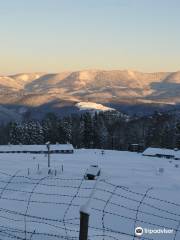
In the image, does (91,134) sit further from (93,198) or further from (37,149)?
(93,198)

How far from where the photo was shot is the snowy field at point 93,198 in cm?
1293

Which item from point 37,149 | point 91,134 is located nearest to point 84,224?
point 37,149

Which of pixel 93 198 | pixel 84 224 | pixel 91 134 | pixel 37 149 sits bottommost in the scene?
pixel 91 134

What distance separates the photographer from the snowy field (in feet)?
42.4

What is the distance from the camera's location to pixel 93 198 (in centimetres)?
864

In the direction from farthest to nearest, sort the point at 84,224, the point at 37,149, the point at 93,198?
the point at 37,149
the point at 93,198
the point at 84,224

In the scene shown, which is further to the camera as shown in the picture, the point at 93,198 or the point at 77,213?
the point at 77,213

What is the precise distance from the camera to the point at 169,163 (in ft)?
210

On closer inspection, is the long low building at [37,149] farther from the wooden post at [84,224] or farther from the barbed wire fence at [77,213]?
the wooden post at [84,224]

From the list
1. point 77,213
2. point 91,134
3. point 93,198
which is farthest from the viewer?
point 91,134

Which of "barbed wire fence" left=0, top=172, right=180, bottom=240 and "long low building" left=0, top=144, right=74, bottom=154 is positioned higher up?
"barbed wire fence" left=0, top=172, right=180, bottom=240

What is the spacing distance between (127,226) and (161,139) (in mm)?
82699

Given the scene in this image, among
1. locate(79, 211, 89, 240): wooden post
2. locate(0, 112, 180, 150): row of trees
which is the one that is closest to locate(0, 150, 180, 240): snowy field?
locate(79, 211, 89, 240): wooden post

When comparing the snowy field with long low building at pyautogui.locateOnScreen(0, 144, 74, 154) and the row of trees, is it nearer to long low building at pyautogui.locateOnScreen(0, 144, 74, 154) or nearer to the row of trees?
long low building at pyautogui.locateOnScreen(0, 144, 74, 154)
